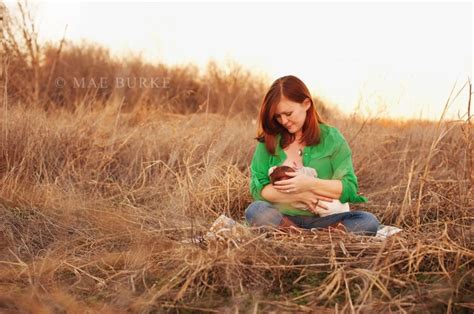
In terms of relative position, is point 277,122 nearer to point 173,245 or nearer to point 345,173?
point 345,173

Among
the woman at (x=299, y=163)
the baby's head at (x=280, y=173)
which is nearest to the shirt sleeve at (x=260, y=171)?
the woman at (x=299, y=163)

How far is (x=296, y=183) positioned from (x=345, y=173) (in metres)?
0.26

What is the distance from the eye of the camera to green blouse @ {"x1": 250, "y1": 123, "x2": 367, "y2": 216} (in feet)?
8.98

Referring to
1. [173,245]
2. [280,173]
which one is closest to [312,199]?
[280,173]

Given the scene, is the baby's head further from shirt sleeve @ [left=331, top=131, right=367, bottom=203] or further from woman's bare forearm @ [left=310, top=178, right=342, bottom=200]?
shirt sleeve @ [left=331, top=131, right=367, bottom=203]

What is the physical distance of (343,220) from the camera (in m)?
2.79

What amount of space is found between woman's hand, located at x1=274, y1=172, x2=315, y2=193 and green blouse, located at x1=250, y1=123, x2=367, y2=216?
17 cm

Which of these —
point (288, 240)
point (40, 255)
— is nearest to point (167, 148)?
point (40, 255)

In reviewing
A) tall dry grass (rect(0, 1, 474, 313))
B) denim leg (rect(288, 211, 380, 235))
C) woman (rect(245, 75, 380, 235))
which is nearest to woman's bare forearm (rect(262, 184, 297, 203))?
woman (rect(245, 75, 380, 235))

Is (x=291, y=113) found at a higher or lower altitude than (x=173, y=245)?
higher

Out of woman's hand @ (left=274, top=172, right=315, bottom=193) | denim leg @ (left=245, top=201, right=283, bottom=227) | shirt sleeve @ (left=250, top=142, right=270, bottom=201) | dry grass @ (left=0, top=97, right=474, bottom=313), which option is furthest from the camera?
shirt sleeve @ (left=250, top=142, right=270, bottom=201)

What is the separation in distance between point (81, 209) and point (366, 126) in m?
2.81

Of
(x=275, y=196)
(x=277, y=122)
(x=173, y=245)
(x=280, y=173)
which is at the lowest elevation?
(x=173, y=245)

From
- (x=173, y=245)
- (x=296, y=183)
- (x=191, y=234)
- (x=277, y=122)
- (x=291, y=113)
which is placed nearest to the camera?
(x=191, y=234)
